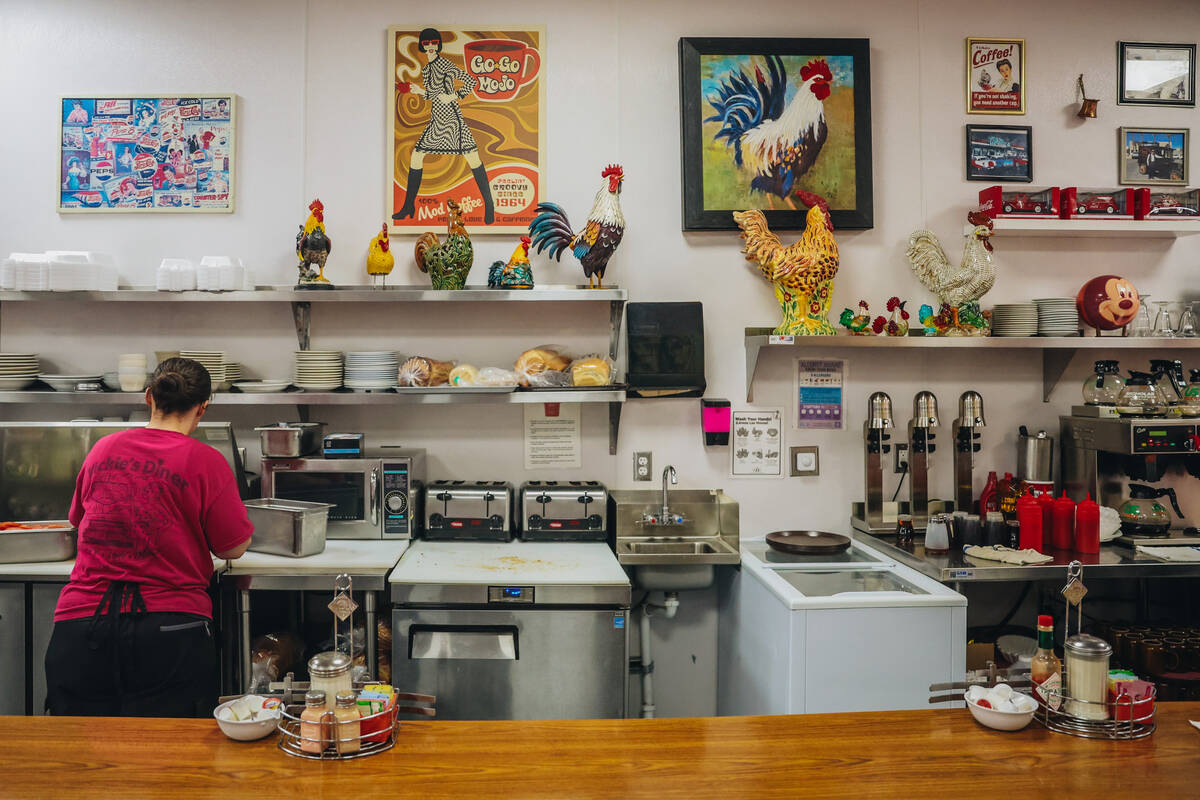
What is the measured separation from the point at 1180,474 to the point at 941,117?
1.87 metres

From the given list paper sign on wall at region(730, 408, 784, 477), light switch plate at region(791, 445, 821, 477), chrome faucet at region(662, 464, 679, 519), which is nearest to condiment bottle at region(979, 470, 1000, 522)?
light switch plate at region(791, 445, 821, 477)

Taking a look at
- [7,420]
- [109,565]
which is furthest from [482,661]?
[7,420]

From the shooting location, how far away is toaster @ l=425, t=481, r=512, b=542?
350cm

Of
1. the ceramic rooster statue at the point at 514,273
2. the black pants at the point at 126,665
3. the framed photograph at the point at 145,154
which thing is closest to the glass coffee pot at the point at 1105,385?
the ceramic rooster statue at the point at 514,273

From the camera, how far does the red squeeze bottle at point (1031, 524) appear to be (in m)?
3.27

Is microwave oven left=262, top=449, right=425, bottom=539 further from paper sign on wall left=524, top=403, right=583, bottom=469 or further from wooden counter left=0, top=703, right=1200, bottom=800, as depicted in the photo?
wooden counter left=0, top=703, right=1200, bottom=800

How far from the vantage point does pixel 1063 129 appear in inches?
152

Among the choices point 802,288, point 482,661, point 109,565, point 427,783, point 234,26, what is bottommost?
point 482,661

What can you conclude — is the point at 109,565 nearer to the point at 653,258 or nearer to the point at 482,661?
the point at 482,661

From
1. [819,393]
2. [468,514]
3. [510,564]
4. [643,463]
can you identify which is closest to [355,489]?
[468,514]

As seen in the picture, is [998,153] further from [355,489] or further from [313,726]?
[313,726]

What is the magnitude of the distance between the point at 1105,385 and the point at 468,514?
2738mm

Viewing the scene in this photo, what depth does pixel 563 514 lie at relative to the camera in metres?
3.55

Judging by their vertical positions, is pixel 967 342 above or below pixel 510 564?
above
